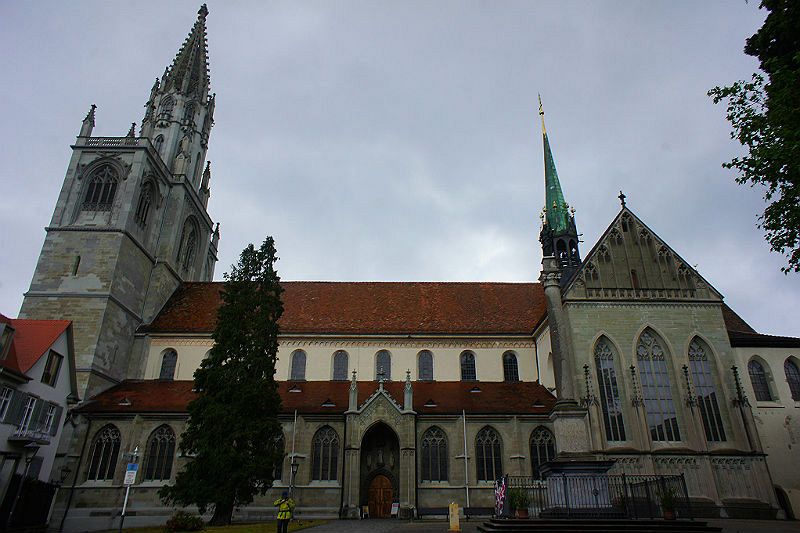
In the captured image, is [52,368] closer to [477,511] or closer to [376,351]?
[376,351]

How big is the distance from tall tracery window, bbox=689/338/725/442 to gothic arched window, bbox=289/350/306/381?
71.4 ft

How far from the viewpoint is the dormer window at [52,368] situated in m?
25.7

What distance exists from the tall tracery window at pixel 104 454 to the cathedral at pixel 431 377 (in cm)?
8

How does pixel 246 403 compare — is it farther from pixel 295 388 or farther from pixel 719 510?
pixel 719 510

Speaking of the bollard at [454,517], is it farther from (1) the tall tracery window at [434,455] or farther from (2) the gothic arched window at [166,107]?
(2) the gothic arched window at [166,107]

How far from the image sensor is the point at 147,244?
36469mm

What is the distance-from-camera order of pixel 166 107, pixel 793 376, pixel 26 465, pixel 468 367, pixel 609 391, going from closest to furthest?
1. pixel 26 465
2. pixel 609 391
3. pixel 793 376
4. pixel 468 367
5. pixel 166 107

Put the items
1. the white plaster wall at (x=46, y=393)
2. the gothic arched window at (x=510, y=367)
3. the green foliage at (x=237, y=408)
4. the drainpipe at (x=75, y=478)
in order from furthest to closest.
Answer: the gothic arched window at (x=510, y=367) < the drainpipe at (x=75, y=478) < the white plaster wall at (x=46, y=393) < the green foliage at (x=237, y=408)

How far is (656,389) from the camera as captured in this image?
1021 inches

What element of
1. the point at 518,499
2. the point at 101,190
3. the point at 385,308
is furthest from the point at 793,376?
the point at 101,190

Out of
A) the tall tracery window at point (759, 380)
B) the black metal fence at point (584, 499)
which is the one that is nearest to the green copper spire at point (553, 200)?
the tall tracery window at point (759, 380)

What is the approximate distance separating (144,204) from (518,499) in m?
32.2

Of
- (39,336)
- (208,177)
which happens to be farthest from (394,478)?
(208,177)

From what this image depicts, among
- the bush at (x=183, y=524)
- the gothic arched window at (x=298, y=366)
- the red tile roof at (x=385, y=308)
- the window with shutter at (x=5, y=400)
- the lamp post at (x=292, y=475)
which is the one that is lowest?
the bush at (x=183, y=524)
